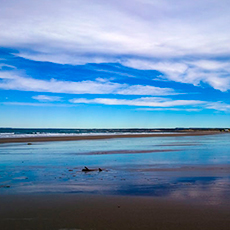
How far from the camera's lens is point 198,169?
50.9 feet

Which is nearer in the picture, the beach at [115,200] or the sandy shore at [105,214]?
the sandy shore at [105,214]

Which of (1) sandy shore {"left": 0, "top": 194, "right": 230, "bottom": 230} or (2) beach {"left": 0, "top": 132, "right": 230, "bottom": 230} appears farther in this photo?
(2) beach {"left": 0, "top": 132, "right": 230, "bottom": 230}

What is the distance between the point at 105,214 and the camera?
25.7 ft

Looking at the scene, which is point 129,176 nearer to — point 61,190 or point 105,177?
point 105,177

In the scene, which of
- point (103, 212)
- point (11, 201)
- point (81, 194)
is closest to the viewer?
point (103, 212)

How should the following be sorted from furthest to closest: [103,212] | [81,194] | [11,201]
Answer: [81,194]
[11,201]
[103,212]

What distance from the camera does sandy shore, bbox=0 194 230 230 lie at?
22.7ft

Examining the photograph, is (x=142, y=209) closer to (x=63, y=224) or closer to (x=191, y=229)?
(x=191, y=229)

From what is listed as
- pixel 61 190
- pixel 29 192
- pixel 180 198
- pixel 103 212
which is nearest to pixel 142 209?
Answer: pixel 103 212

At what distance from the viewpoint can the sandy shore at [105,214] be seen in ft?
22.7

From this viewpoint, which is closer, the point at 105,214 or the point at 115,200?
the point at 105,214

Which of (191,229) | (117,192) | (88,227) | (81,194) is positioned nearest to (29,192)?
(81,194)

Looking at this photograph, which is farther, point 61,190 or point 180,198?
point 61,190

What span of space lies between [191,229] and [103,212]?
2.49 m
